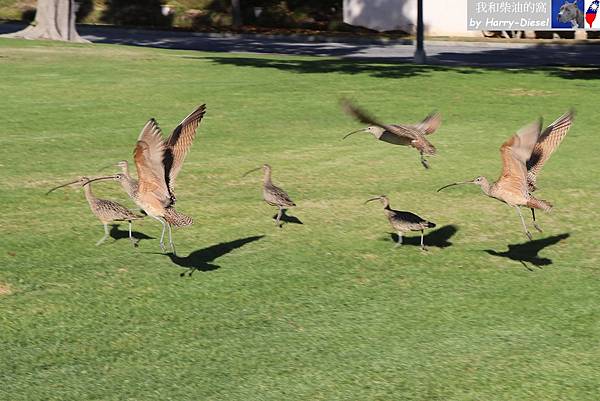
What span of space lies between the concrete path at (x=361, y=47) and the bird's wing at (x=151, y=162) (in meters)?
26.7

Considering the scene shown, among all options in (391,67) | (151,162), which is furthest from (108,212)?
(391,67)

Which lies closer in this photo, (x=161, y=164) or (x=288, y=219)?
(x=161, y=164)

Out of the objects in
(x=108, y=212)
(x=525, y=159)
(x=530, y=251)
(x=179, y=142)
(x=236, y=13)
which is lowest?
(x=530, y=251)

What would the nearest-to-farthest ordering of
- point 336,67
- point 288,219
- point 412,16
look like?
1. point 288,219
2. point 336,67
3. point 412,16

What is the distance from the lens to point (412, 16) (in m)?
52.3

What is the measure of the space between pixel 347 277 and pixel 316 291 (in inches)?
25.7

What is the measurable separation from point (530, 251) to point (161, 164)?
5548mm

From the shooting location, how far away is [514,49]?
44844 mm

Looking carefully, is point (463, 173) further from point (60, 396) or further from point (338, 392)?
point (60, 396)

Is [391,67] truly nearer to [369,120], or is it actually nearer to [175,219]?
[369,120]

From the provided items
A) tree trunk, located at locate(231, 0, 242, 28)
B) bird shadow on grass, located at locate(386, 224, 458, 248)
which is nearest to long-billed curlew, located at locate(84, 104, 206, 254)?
bird shadow on grass, located at locate(386, 224, 458, 248)

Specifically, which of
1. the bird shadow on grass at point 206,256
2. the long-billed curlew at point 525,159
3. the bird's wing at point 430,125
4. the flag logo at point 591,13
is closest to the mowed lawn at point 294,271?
the bird shadow on grass at point 206,256

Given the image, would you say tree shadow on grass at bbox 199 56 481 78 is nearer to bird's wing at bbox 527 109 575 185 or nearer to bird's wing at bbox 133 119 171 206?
bird's wing at bbox 527 109 575 185

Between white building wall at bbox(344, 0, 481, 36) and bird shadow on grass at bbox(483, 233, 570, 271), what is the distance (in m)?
37.9
